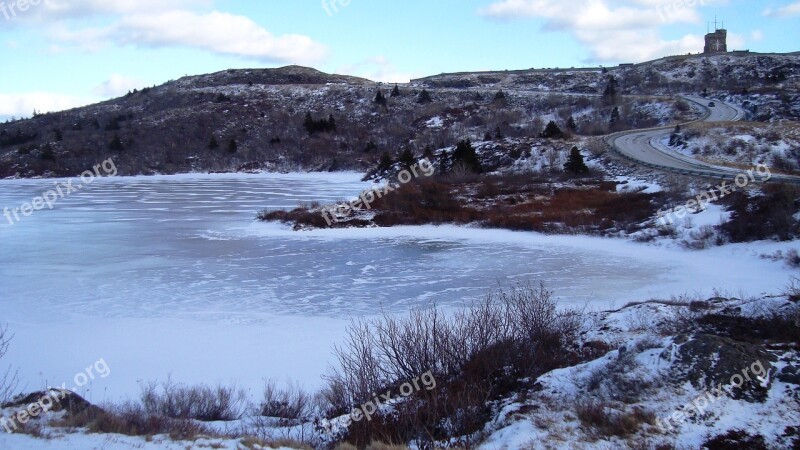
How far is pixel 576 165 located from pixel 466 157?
7.56m

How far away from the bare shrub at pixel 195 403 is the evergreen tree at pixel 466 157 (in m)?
31.3

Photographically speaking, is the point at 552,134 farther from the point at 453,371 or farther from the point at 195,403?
the point at 195,403

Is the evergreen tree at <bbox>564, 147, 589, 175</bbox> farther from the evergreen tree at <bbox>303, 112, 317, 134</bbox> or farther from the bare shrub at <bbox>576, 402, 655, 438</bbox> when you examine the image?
the evergreen tree at <bbox>303, 112, 317, 134</bbox>

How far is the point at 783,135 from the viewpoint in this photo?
36250mm

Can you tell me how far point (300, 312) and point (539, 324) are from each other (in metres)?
5.68

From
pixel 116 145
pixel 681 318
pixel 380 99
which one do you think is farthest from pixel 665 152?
pixel 116 145

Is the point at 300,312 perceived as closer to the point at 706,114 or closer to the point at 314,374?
the point at 314,374

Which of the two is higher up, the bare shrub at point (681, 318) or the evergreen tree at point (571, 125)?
the evergreen tree at point (571, 125)

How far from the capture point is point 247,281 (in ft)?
50.5

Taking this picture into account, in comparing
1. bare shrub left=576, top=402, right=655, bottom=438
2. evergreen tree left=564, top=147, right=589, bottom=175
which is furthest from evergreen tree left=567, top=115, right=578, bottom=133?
bare shrub left=576, top=402, right=655, bottom=438

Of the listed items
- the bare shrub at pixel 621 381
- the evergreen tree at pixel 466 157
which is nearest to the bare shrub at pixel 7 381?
the bare shrub at pixel 621 381

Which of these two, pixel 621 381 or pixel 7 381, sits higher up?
pixel 621 381

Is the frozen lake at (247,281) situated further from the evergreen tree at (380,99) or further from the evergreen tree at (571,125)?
the evergreen tree at (380,99)

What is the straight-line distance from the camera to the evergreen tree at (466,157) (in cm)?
3862
